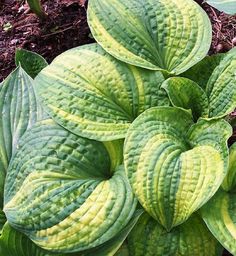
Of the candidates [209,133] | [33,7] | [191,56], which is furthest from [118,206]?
[33,7]

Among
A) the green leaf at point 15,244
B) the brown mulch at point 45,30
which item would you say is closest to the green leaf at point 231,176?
the green leaf at point 15,244

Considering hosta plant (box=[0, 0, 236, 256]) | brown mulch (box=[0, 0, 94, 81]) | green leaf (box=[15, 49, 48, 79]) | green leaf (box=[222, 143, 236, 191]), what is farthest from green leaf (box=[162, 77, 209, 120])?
brown mulch (box=[0, 0, 94, 81])

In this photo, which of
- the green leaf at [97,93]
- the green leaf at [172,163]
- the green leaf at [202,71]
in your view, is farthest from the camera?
the green leaf at [202,71]

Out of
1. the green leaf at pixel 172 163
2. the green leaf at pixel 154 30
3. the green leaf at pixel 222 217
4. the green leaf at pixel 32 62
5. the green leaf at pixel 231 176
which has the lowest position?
the green leaf at pixel 222 217

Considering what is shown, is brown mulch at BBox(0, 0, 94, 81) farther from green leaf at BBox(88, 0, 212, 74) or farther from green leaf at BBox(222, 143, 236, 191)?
green leaf at BBox(222, 143, 236, 191)

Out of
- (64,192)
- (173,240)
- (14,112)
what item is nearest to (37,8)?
(14,112)

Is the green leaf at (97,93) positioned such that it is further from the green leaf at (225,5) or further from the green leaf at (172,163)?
the green leaf at (225,5)
